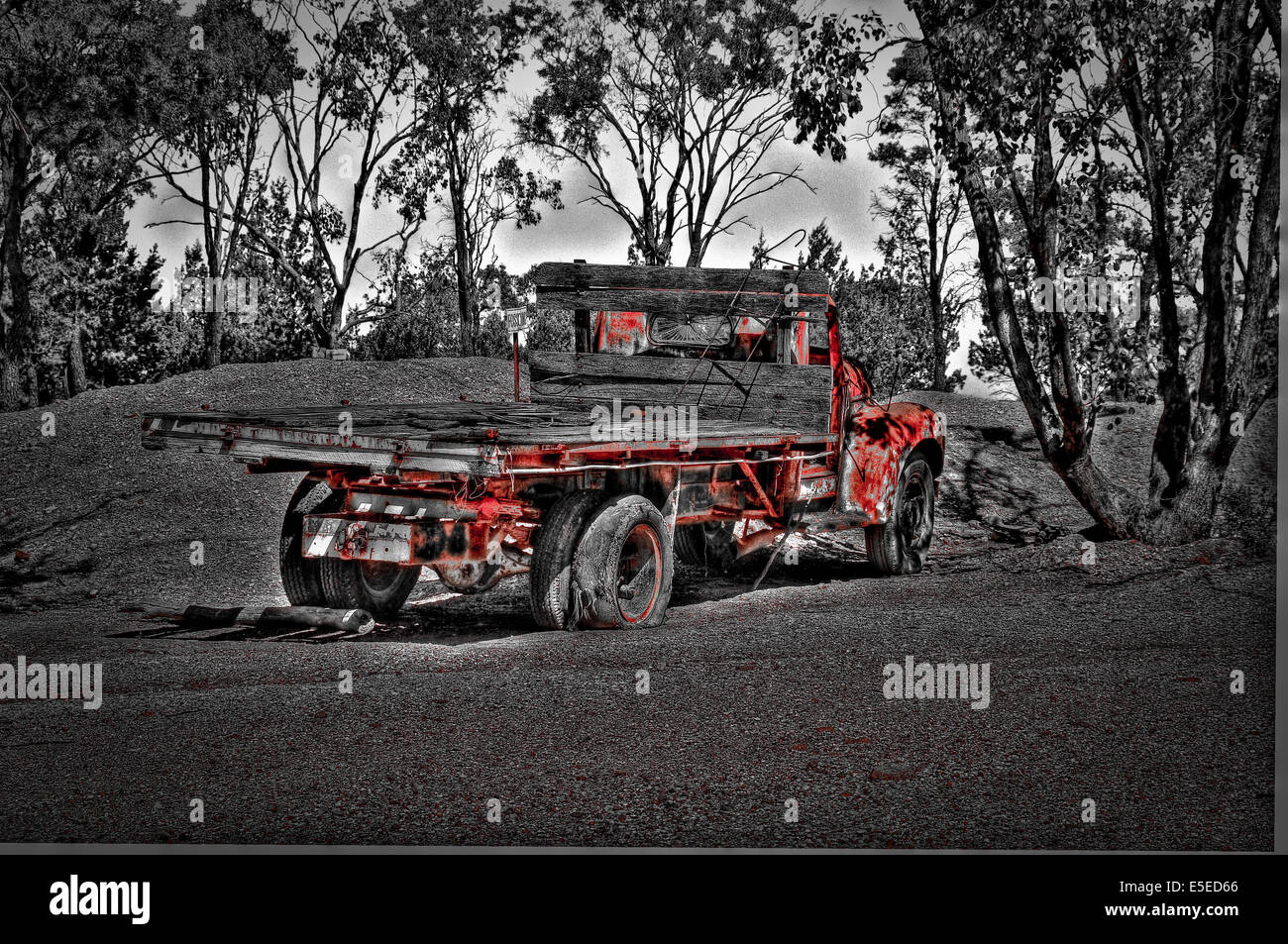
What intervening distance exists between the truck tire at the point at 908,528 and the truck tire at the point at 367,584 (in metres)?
3.56

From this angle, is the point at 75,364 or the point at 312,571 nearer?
the point at 312,571

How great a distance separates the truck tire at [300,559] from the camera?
6.89m

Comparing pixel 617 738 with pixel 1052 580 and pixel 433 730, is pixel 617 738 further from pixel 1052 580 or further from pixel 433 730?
pixel 1052 580

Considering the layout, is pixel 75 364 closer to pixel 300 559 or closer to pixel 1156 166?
pixel 300 559

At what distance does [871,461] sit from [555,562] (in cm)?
321

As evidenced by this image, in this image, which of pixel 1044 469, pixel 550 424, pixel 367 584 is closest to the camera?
pixel 550 424

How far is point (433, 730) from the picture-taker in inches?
196

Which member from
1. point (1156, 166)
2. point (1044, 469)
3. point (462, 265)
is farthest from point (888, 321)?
point (1156, 166)

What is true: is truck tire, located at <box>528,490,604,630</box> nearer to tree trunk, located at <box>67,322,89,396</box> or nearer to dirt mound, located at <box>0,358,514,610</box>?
dirt mound, located at <box>0,358,514,610</box>

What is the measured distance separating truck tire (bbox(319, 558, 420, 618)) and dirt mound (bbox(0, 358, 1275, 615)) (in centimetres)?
174

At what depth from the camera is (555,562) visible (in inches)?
247

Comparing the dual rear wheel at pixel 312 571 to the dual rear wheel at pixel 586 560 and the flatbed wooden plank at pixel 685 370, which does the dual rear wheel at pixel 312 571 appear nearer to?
the dual rear wheel at pixel 586 560

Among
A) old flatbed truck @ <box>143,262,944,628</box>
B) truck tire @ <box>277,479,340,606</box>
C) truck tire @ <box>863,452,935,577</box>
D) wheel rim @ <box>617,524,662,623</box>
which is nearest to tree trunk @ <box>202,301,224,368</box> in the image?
old flatbed truck @ <box>143,262,944,628</box>
